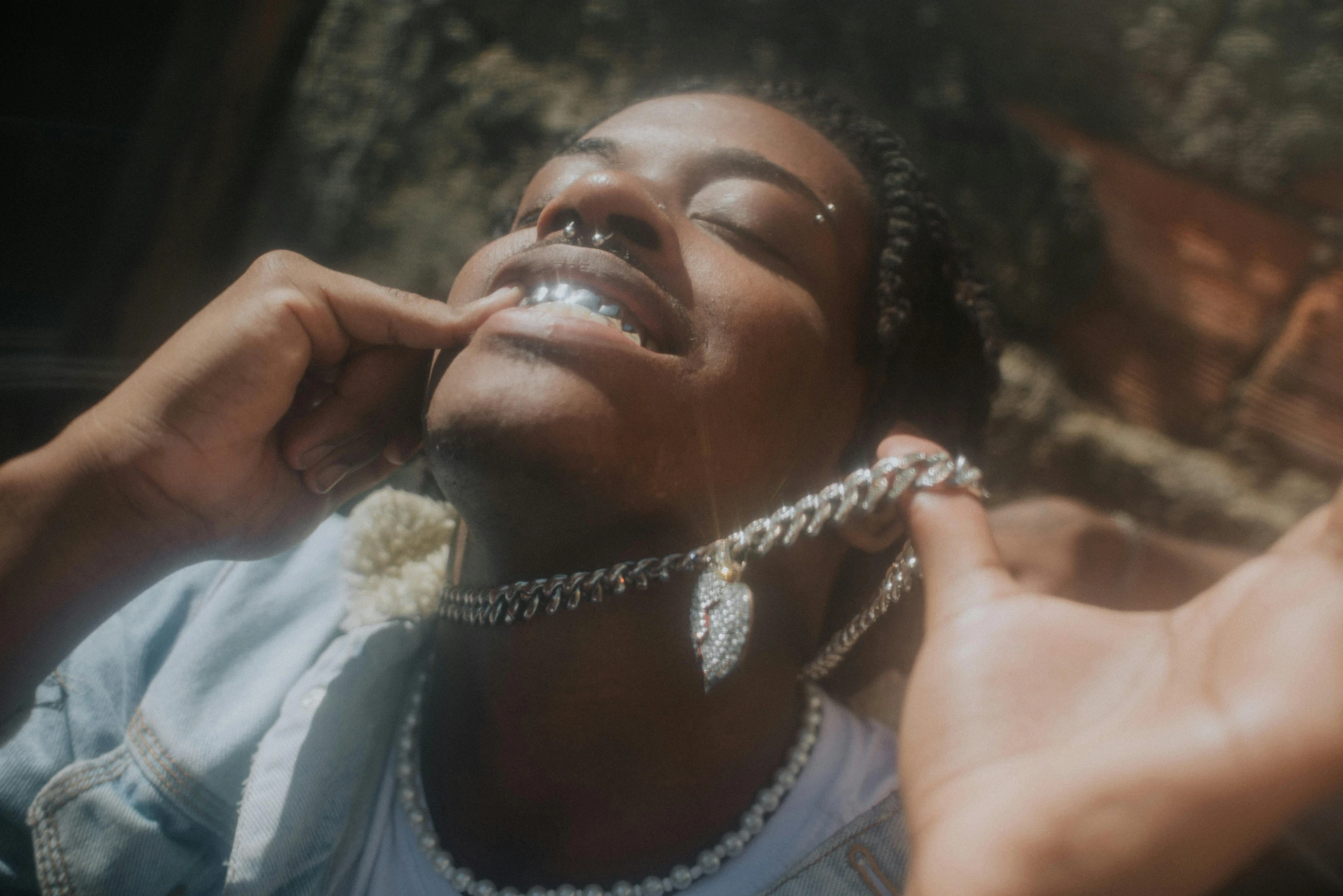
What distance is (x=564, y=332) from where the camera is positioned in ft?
3.51

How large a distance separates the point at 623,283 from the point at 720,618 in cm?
52

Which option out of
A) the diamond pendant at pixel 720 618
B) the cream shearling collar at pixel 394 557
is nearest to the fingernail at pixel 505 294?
the diamond pendant at pixel 720 618

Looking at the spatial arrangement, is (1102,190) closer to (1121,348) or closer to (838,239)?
(1121,348)

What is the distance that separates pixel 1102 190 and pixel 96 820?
2.75 meters

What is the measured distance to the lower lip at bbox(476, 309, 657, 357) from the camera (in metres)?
1.07

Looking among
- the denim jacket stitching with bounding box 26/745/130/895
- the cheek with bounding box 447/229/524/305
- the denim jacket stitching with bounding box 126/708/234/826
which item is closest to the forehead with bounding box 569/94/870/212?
the cheek with bounding box 447/229/524/305

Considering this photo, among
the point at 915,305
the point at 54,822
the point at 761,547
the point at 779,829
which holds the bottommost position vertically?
the point at 54,822

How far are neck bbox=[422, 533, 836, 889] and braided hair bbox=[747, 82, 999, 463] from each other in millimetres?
504

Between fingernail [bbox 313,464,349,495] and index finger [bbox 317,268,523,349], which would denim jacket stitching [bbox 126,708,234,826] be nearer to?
fingernail [bbox 313,464,349,495]

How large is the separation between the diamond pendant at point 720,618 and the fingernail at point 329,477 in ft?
2.39

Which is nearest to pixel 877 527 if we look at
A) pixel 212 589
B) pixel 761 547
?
pixel 761 547

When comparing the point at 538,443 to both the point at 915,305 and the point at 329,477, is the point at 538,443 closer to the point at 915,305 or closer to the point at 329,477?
the point at 329,477

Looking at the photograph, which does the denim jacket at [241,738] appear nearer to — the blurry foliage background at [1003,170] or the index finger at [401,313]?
the index finger at [401,313]

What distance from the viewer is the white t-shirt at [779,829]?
49.5 inches
